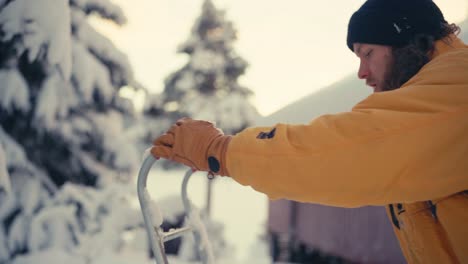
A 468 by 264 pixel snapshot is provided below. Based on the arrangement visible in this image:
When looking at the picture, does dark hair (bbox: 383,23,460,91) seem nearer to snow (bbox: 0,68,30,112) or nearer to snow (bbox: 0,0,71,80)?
snow (bbox: 0,0,71,80)

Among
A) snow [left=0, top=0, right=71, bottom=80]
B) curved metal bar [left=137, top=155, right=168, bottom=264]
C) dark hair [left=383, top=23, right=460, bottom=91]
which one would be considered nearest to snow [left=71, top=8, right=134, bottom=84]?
snow [left=0, top=0, right=71, bottom=80]

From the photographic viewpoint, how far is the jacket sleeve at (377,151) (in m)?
0.96

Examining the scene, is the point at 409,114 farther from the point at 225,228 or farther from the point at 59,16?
the point at 225,228

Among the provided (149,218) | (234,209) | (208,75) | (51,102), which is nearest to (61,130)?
(51,102)

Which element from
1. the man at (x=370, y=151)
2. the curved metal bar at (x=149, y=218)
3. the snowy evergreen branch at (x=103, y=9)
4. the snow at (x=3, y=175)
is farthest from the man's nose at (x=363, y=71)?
the snowy evergreen branch at (x=103, y=9)

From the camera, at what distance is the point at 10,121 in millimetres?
5852

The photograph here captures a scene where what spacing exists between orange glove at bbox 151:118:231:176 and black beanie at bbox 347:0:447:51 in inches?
29.2

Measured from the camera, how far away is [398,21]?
1418 millimetres

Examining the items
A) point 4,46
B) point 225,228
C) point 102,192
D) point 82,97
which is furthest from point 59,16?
point 225,228

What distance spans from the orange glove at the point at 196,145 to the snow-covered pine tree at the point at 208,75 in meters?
14.9

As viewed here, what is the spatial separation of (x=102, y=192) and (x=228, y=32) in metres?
11.9

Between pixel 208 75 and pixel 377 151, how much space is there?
633 inches

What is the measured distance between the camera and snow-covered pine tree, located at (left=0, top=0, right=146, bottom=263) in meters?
5.48

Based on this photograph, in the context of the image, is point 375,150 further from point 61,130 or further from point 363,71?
point 61,130
